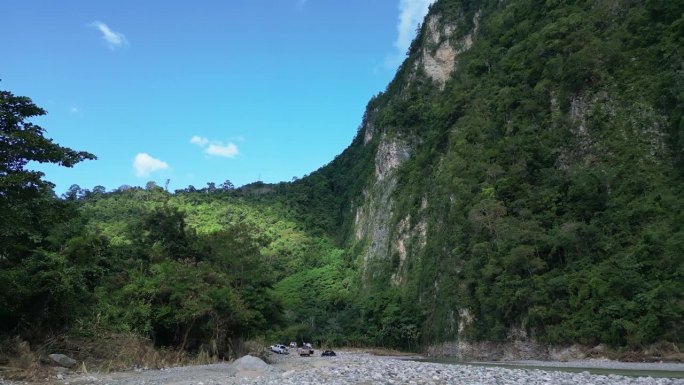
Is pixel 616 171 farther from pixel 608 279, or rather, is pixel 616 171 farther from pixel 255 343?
pixel 255 343

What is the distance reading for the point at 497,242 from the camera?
45375 millimetres

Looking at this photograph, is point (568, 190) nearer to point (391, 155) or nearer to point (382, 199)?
point (391, 155)

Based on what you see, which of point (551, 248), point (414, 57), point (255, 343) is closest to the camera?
point (255, 343)

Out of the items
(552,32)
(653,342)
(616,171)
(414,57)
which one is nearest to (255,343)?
(653,342)

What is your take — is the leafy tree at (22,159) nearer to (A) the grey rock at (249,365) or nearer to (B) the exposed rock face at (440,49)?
(A) the grey rock at (249,365)

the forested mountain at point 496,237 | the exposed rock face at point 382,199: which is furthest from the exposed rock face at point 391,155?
the forested mountain at point 496,237

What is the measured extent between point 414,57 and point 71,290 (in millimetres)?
106566

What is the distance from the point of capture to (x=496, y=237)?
47.4 meters

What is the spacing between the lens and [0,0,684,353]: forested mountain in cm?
2488

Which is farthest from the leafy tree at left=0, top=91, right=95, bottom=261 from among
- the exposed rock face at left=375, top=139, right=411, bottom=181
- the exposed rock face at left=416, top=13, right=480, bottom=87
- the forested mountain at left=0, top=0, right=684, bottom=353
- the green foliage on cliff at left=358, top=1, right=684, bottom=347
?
the exposed rock face at left=416, top=13, right=480, bottom=87

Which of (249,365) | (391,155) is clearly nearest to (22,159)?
(249,365)

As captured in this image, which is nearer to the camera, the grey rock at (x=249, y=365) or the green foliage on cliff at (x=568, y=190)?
the grey rock at (x=249, y=365)

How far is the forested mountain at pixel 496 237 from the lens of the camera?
81.6 feet

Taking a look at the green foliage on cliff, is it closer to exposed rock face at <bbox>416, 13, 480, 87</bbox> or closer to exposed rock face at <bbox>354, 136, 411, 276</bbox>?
exposed rock face at <bbox>354, 136, 411, 276</bbox>
